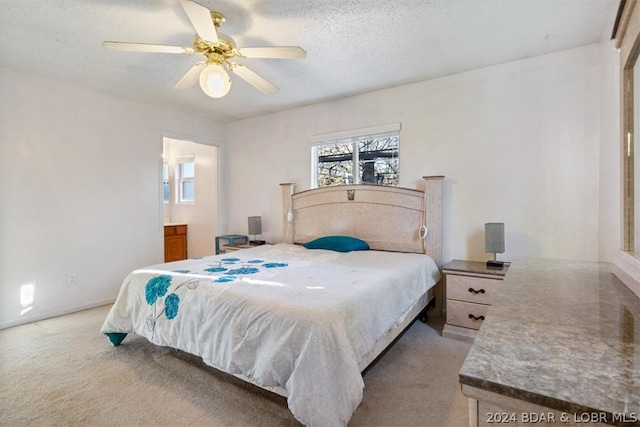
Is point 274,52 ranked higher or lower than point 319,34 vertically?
lower

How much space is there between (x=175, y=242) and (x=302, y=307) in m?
5.07

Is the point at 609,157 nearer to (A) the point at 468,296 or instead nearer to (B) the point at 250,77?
(A) the point at 468,296

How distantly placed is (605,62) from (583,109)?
0.38 m

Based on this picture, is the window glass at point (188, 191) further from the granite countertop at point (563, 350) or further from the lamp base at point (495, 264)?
the granite countertop at point (563, 350)

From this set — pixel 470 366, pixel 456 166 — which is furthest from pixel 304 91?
pixel 470 366

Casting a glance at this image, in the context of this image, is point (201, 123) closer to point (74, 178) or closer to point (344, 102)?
point (74, 178)

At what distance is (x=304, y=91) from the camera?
3.79m

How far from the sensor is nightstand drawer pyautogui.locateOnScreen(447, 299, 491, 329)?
106 inches

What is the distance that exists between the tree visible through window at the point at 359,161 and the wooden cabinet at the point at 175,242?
322 centimetres

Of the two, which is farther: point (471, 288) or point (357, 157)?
point (357, 157)

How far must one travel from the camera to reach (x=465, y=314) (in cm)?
276

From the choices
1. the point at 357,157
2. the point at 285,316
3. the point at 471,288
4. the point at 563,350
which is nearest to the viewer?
the point at 563,350

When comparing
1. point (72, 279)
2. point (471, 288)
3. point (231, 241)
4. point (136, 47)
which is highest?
point (136, 47)

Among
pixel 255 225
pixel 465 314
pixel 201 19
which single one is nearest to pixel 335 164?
pixel 255 225
